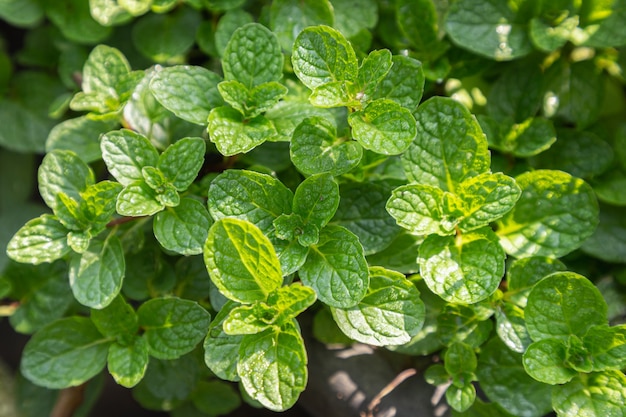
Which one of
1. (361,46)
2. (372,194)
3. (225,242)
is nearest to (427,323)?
(372,194)

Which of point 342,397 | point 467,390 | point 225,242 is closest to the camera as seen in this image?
point 225,242

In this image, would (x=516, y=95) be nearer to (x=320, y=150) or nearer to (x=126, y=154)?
(x=320, y=150)

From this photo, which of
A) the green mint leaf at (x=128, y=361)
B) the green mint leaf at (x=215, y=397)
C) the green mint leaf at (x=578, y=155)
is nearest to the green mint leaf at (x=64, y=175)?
the green mint leaf at (x=128, y=361)

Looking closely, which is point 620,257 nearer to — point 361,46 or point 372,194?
point 372,194

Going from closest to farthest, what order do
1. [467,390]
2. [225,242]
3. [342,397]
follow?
[225,242] < [467,390] < [342,397]

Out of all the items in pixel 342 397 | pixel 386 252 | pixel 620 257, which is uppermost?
pixel 386 252

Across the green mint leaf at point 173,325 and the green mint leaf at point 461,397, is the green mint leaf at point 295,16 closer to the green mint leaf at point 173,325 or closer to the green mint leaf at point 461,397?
the green mint leaf at point 173,325

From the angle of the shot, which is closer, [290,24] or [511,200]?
[511,200]
